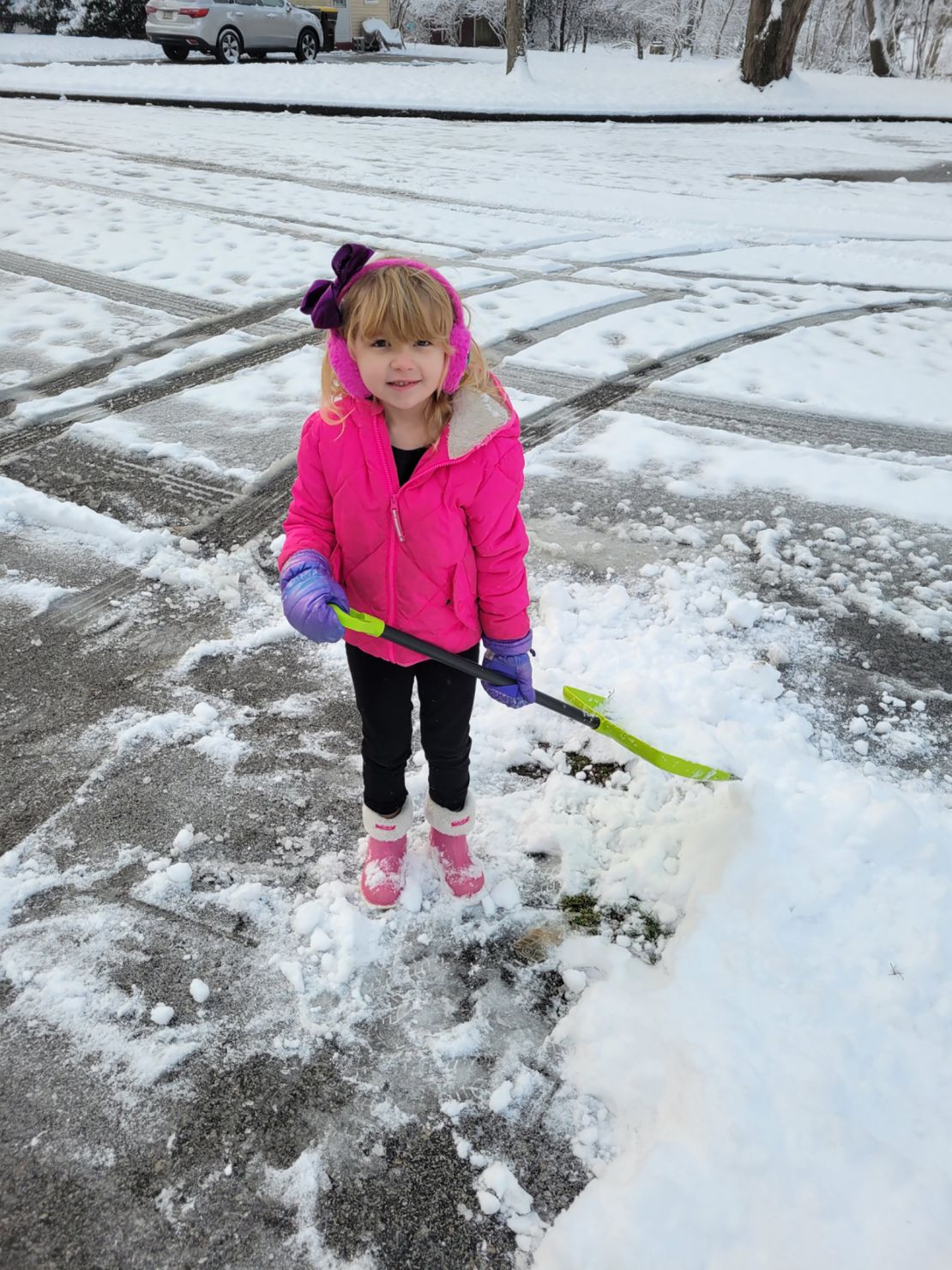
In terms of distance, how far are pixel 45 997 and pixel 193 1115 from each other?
1.41 ft

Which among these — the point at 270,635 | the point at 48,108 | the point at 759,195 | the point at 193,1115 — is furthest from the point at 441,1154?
the point at 48,108

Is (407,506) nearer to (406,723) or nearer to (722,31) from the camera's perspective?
(406,723)

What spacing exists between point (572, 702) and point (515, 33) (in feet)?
65.4

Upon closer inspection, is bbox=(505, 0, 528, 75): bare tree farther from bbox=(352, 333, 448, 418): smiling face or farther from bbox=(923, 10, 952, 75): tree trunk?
bbox=(352, 333, 448, 418): smiling face

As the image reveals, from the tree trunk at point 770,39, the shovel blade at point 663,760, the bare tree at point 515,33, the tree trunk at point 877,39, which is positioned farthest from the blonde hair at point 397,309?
the tree trunk at point 877,39

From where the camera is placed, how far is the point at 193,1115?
5.24ft

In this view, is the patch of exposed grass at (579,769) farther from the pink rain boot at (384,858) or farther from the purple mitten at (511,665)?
the purple mitten at (511,665)

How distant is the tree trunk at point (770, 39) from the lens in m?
16.4

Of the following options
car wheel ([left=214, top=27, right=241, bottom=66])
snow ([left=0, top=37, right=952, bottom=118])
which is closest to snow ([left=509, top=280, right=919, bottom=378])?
snow ([left=0, top=37, right=952, bottom=118])

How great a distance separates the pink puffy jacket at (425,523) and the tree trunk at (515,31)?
20085 millimetres

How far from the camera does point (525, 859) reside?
2.16m

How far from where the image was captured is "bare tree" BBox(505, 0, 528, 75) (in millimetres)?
17812

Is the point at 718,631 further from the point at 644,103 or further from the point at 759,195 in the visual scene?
the point at 644,103

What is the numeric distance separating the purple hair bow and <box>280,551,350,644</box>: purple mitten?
45 centimetres
